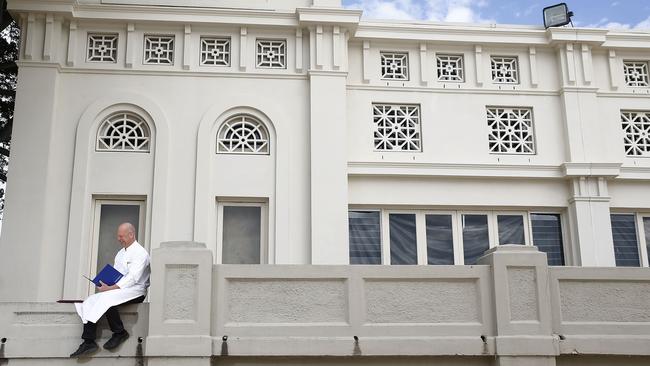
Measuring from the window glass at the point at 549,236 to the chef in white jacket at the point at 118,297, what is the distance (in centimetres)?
819

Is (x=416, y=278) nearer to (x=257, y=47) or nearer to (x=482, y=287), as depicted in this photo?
(x=482, y=287)

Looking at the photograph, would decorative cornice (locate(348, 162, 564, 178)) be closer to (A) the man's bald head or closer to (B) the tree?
(A) the man's bald head

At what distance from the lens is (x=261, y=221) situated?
13.2 meters

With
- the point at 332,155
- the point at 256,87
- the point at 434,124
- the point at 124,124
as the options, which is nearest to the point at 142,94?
the point at 124,124

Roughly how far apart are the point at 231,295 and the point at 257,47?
6.40m

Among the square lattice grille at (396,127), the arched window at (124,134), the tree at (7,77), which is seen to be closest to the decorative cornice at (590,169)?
the square lattice grille at (396,127)

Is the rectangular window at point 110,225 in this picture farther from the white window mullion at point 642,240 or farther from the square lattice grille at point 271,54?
the white window mullion at point 642,240

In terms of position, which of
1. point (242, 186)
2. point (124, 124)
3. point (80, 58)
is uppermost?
point (80, 58)

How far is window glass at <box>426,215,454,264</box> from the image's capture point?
1380 cm

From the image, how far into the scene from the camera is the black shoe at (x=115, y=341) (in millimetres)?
8523

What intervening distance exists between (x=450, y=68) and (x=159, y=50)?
575cm

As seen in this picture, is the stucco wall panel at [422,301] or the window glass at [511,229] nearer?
the stucco wall panel at [422,301]

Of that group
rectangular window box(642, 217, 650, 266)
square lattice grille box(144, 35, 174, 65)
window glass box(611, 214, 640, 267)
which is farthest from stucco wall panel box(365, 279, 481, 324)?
square lattice grille box(144, 35, 174, 65)

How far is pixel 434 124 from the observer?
561 inches
